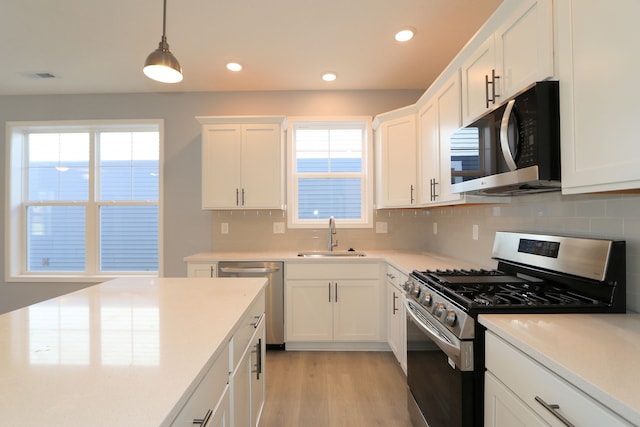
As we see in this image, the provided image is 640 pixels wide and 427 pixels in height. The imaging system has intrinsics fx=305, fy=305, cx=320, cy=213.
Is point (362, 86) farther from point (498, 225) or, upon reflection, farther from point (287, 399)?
point (287, 399)

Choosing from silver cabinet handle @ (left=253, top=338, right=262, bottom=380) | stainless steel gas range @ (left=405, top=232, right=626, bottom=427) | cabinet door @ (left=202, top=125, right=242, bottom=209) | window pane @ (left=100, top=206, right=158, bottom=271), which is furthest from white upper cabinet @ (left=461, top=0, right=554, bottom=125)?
window pane @ (left=100, top=206, right=158, bottom=271)

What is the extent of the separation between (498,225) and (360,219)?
160 centimetres

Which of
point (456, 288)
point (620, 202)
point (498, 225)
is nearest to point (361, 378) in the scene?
point (456, 288)

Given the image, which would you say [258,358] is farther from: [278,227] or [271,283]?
[278,227]

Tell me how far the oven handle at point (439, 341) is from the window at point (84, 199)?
3.14 m

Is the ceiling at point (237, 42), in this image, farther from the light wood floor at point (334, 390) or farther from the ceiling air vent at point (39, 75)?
the light wood floor at point (334, 390)

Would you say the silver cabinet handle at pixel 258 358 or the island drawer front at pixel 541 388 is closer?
the island drawer front at pixel 541 388

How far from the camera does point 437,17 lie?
2250 millimetres

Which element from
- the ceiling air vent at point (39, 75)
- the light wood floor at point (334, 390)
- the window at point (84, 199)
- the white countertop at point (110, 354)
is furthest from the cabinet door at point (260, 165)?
the ceiling air vent at point (39, 75)

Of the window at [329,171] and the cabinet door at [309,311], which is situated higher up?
the window at [329,171]

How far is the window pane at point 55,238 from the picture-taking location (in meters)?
3.67

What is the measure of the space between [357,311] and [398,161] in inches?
59.3

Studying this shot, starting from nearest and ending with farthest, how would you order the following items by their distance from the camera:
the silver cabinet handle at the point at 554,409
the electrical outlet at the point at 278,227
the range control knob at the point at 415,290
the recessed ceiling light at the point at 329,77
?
the silver cabinet handle at the point at 554,409 < the range control knob at the point at 415,290 < the recessed ceiling light at the point at 329,77 < the electrical outlet at the point at 278,227

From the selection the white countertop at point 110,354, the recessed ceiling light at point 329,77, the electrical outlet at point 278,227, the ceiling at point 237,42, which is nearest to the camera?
the white countertop at point 110,354
